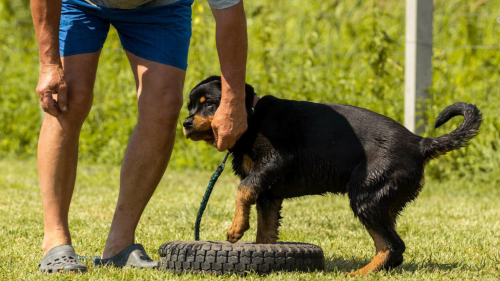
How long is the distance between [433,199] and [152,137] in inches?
133

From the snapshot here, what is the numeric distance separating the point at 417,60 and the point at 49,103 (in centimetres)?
444

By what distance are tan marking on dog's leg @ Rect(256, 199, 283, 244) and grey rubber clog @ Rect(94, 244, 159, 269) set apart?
1.98 feet

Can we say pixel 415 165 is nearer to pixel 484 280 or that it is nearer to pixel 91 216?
pixel 484 280

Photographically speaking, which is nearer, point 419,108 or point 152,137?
point 152,137

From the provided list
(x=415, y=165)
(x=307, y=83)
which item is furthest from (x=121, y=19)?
(x=307, y=83)

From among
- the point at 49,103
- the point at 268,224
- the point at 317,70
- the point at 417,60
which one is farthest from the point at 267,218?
the point at 317,70

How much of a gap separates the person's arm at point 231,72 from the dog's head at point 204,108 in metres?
0.21

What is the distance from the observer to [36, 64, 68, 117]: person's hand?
297 centimetres

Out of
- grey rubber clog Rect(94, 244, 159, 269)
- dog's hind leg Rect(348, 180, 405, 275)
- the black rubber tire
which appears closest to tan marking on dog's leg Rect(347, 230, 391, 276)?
dog's hind leg Rect(348, 180, 405, 275)

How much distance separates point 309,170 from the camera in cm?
320

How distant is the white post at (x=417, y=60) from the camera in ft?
21.1

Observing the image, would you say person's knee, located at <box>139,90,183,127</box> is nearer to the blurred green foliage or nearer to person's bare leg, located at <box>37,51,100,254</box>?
person's bare leg, located at <box>37,51,100,254</box>

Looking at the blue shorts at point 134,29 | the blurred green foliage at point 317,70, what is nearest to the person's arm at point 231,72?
the blue shorts at point 134,29

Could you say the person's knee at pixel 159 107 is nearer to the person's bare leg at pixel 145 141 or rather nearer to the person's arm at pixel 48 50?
the person's bare leg at pixel 145 141
